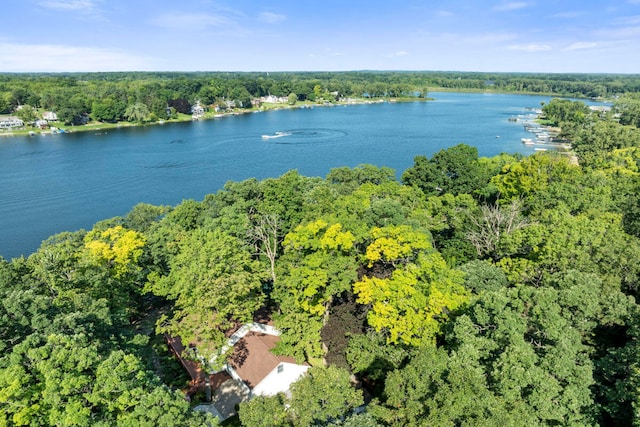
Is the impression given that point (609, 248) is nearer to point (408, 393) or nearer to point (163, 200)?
point (408, 393)

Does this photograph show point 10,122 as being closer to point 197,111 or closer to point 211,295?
point 197,111

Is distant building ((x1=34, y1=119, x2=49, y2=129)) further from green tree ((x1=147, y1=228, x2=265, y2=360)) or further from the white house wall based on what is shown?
Answer: the white house wall

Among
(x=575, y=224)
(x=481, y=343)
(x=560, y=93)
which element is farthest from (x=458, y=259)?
(x=560, y=93)

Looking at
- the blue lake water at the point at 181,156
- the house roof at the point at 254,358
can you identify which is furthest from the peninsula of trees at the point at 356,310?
the blue lake water at the point at 181,156

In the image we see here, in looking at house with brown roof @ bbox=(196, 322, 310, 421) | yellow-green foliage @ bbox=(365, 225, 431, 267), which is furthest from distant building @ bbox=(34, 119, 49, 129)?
yellow-green foliage @ bbox=(365, 225, 431, 267)

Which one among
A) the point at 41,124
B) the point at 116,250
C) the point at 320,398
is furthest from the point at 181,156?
the point at 320,398
